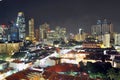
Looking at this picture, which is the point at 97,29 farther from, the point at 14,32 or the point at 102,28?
the point at 14,32

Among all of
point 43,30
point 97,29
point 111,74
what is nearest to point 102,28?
point 97,29

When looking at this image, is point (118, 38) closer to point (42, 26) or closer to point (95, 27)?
point (95, 27)

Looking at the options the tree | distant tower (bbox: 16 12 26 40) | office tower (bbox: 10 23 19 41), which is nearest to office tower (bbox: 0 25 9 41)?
office tower (bbox: 10 23 19 41)

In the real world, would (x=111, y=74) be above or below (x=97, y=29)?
below

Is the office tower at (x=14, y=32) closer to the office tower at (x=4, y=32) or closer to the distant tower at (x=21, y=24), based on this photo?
the office tower at (x=4, y=32)

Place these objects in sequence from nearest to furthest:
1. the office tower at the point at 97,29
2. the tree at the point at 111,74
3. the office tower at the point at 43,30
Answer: the tree at the point at 111,74
the office tower at the point at 97,29
the office tower at the point at 43,30

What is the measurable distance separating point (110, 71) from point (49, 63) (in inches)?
85.0

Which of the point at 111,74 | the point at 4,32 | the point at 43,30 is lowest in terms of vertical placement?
the point at 111,74

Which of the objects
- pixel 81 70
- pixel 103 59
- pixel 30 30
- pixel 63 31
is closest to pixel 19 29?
pixel 30 30

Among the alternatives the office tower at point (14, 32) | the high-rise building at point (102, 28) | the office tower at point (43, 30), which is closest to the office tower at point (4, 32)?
the office tower at point (14, 32)

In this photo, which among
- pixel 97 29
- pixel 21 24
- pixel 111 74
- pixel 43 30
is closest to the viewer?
pixel 111 74

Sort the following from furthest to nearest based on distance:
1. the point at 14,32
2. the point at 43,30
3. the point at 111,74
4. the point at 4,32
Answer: the point at 43,30 < the point at 14,32 < the point at 4,32 < the point at 111,74

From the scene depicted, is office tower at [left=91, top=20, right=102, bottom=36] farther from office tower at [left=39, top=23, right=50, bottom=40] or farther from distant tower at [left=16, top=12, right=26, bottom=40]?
distant tower at [left=16, top=12, right=26, bottom=40]

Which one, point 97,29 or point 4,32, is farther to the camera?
point 97,29
